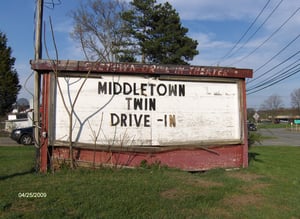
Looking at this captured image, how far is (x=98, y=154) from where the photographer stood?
883cm

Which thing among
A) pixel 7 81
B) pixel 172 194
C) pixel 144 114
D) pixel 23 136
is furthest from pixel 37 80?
pixel 7 81

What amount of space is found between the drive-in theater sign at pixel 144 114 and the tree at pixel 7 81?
27.4m

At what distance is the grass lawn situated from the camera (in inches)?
208

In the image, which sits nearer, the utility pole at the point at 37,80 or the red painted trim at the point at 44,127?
the red painted trim at the point at 44,127

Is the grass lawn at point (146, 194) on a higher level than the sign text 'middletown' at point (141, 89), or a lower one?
lower

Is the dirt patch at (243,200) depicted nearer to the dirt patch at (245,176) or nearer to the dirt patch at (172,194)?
the dirt patch at (172,194)

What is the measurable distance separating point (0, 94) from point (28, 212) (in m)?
31.6

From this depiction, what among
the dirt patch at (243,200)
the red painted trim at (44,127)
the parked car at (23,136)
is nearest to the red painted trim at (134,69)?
the red painted trim at (44,127)

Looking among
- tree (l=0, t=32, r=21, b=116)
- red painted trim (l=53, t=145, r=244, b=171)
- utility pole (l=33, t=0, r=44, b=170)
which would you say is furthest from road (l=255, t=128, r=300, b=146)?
tree (l=0, t=32, r=21, b=116)

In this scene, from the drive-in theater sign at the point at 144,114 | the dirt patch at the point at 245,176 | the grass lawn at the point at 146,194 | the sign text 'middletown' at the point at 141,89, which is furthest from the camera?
the sign text 'middletown' at the point at 141,89

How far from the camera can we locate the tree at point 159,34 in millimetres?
34094

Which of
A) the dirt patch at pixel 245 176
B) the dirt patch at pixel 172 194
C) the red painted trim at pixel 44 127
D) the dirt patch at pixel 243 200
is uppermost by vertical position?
the red painted trim at pixel 44 127

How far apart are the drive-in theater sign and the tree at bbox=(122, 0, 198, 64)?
24.5m

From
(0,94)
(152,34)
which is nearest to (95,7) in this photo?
(152,34)
